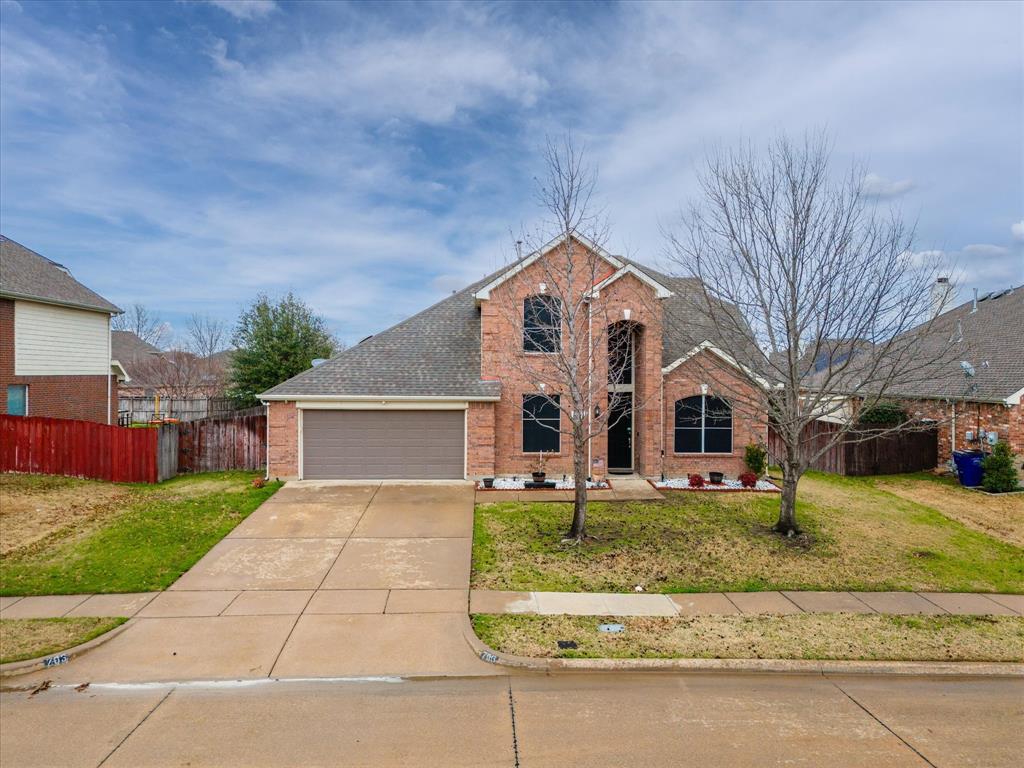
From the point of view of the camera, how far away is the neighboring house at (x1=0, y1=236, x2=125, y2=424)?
67.2 feet

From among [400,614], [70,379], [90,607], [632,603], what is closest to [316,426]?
[90,607]

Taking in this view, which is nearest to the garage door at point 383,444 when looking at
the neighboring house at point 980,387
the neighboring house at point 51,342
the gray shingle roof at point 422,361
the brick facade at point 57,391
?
the gray shingle roof at point 422,361

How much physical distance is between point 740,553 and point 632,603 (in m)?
3.35

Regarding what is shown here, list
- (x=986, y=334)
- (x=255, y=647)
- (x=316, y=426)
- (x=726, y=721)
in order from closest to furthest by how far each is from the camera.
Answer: (x=726, y=721) → (x=255, y=647) → (x=316, y=426) → (x=986, y=334)

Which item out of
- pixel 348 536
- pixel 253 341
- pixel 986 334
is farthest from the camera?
pixel 253 341

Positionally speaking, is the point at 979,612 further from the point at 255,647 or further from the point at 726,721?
the point at 255,647

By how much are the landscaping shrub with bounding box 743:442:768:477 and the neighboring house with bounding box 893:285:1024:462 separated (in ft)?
12.9

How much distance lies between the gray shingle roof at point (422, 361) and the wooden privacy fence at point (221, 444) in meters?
1.92

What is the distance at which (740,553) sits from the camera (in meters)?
10.9

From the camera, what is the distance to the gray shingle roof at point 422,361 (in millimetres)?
16875

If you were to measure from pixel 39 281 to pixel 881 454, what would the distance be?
3105cm

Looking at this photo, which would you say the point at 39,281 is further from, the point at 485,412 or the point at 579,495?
the point at 579,495

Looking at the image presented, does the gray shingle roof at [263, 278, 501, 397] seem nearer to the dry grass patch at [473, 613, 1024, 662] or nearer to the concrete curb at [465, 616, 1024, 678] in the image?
the dry grass patch at [473, 613, 1024, 662]

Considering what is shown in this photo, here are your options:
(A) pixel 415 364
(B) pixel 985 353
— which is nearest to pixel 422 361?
(A) pixel 415 364
